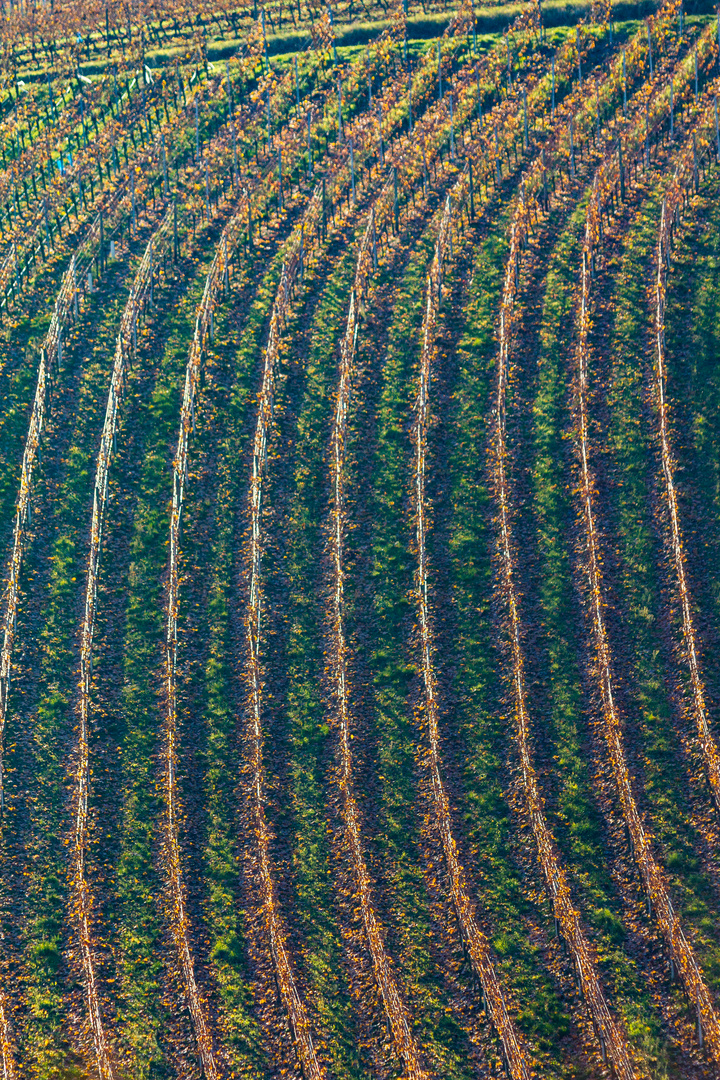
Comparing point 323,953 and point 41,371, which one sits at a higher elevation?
point 41,371

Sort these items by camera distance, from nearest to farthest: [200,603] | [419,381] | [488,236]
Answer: [200,603]
[419,381]
[488,236]

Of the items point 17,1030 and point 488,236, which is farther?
point 488,236

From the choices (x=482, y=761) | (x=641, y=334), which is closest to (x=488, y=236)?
(x=641, y=334)

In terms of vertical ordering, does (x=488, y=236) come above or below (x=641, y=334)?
above

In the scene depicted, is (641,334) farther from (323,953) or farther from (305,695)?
(323,953)

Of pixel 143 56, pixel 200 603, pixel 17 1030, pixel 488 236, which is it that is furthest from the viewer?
pixel 143 56

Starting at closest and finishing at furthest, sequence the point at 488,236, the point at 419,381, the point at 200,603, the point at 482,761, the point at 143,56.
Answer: the point at 482,761 → the point at 200,603 → the point at 419,381 → the point at 488,236 → the point at 143,56

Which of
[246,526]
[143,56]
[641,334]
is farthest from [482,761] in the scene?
[143,56]

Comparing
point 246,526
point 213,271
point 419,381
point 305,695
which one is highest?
point 213,271

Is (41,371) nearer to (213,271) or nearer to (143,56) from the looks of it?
(213,271)
